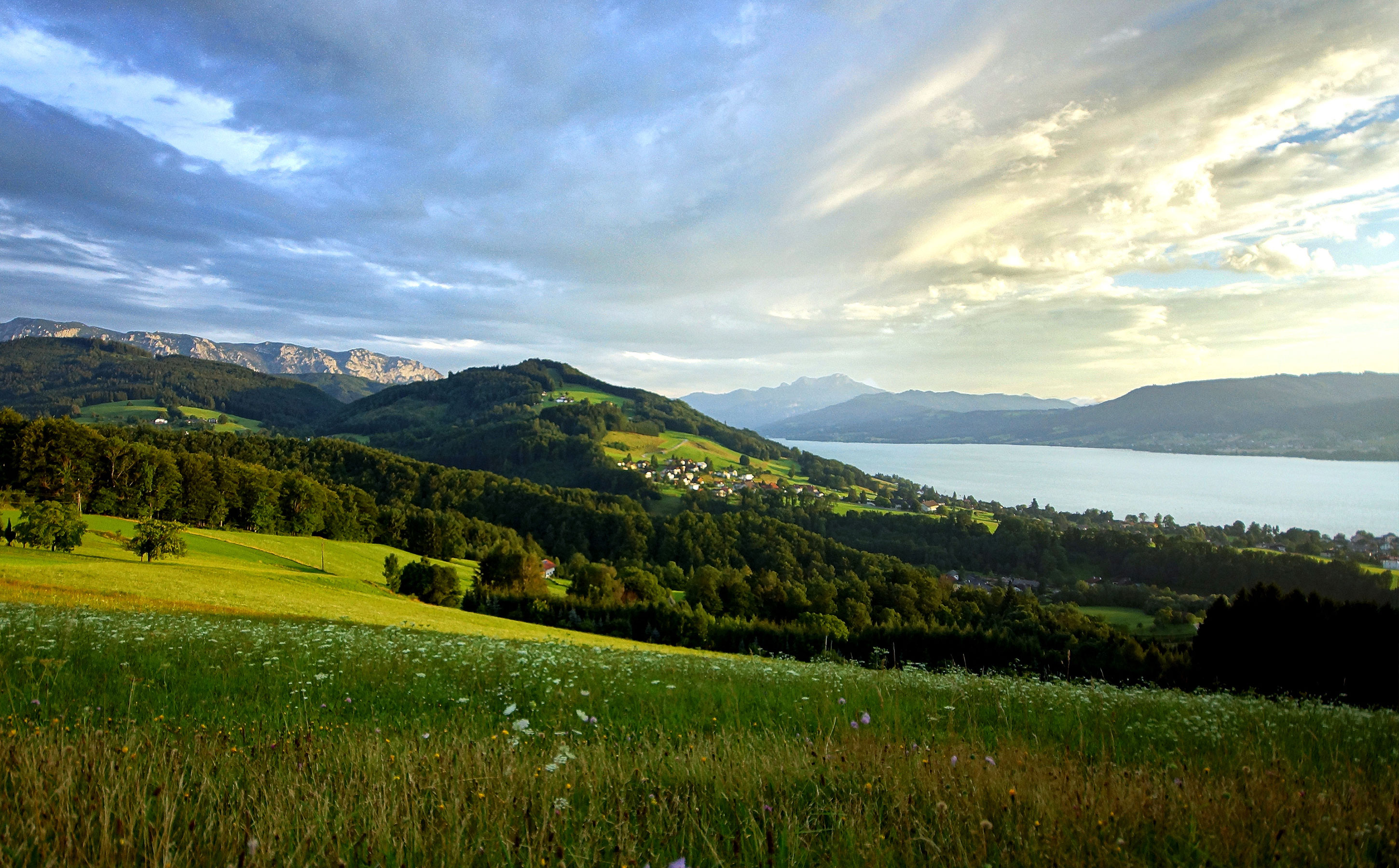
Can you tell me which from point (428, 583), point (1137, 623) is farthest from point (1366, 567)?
point (428, 583)

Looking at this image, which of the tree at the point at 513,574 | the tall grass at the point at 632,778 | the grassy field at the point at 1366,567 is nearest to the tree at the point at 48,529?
the tree at the point at 513,574

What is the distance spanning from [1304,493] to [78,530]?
8318 inches

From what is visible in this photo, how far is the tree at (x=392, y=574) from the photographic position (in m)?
53.3

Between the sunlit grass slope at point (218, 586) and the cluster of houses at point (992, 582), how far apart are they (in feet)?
261

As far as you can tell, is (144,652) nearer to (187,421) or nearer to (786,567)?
(786,567)

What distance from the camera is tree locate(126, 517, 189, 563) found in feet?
112

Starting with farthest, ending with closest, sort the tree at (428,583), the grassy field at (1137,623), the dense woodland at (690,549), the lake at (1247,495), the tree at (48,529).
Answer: the lake at (1247,495)
the grassy field at (1137,623)
the tree at (428,583)
the dense woodland at (690,549)
the tree at (48,529)

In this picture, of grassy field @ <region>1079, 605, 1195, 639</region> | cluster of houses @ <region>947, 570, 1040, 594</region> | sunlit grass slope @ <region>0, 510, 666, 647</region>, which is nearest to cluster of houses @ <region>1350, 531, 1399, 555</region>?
grassy field @ <region>1079, 605, 1195, 639</region>

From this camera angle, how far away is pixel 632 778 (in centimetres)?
296

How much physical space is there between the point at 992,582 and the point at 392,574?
8876 cm

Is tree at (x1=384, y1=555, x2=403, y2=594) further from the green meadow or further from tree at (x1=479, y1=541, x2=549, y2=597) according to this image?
the green meadow

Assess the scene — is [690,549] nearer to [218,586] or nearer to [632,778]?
[218,586]

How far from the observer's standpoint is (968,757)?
3373mm

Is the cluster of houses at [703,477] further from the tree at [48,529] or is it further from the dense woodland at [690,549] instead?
the tree at [48,529]
